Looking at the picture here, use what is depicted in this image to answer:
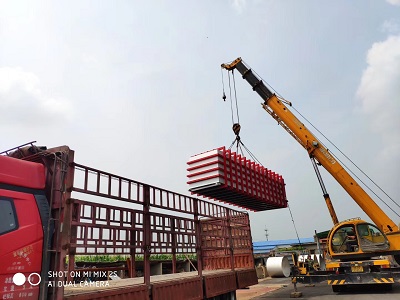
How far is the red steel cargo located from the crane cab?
10.1 ft

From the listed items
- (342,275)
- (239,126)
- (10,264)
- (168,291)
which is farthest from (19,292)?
(342,275)

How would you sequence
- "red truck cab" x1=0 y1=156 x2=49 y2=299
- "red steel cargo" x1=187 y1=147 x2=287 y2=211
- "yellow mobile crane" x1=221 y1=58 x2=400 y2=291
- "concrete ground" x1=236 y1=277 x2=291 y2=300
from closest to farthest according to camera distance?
"red truck cab" x1=0 y1=156 x2=49 y2=299 < "red steel cargo" x1=187 y1=147 x2=287 y2=211 < "yellow mobile crane" x1=221 y1=58 x2=400 y2=291 < "concrete ground" x1=236 y1=277 x2=291 y2=300

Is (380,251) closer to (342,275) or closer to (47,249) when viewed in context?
(342,275)

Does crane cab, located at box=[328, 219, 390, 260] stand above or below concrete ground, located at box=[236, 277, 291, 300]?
above

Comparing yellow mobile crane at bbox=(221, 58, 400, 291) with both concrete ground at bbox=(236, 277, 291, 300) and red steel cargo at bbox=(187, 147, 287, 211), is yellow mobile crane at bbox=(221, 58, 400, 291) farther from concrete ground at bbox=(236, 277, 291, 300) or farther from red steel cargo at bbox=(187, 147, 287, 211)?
concrete ground at bbox=(236, 277, 291, 300)

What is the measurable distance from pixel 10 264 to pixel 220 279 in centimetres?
546

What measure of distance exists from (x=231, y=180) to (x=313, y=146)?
6.53m

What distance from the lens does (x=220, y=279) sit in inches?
321

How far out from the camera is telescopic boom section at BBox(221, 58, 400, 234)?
13258mm

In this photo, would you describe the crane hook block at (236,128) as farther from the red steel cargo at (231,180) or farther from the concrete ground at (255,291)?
the concrete ground at (255,291)

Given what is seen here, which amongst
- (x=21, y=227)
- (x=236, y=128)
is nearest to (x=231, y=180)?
(x=236, y=128)

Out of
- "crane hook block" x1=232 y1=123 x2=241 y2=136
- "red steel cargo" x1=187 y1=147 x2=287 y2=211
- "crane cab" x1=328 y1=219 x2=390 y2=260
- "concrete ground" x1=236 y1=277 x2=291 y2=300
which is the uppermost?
"crane hook block" x1=232 y1=123 x2=241 y2=136

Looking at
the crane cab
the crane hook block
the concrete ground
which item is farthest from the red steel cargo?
the concrete ground

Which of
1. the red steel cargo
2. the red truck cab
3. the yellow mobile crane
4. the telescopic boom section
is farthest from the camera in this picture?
the telescopic boom section
